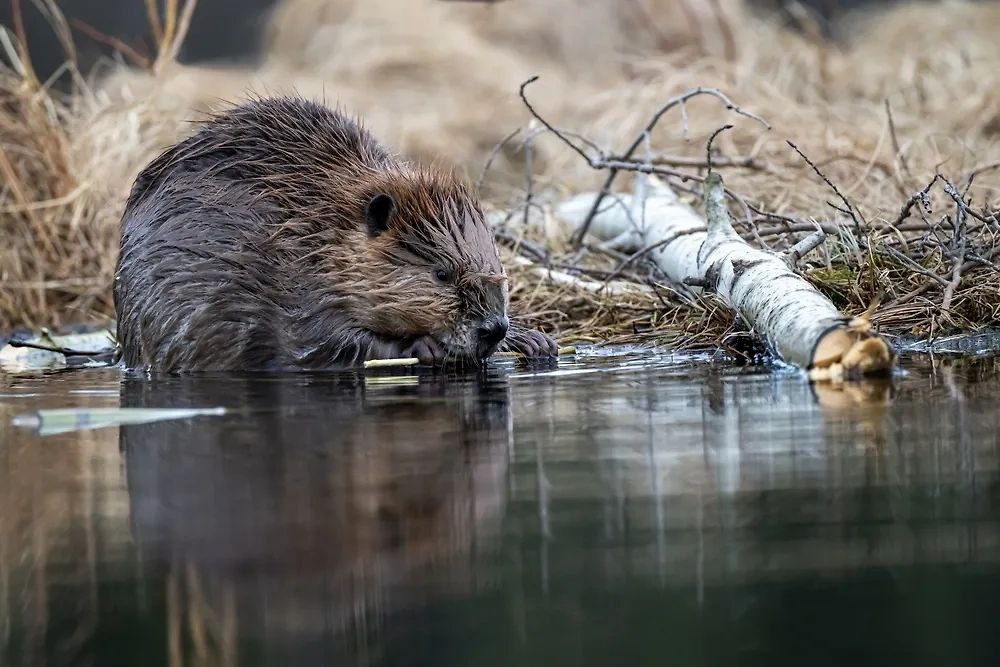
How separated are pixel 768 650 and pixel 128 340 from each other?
11.8ft

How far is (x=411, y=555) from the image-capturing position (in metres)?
1.64

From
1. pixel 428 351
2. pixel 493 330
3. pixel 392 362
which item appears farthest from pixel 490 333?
pixel 392 362

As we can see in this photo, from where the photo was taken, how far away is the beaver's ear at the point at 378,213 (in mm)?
4223

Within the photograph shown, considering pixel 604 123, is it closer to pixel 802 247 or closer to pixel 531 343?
pixel 531 343

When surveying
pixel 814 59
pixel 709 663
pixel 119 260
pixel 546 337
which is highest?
pixel 814 59

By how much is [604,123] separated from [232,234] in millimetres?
4238

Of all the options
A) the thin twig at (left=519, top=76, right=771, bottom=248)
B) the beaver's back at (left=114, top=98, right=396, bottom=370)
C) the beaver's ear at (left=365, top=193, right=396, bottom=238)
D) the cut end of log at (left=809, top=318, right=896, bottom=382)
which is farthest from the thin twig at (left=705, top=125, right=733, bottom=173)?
the beaver's back at (left=114, top=98, right=396, bottom=370)

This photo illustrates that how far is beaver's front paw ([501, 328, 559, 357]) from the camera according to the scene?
14.2 ft

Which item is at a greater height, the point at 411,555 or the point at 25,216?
the point at 25,216

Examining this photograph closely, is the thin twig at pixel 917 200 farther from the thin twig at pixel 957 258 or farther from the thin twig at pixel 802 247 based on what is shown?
the thin twig at pixel 802 247

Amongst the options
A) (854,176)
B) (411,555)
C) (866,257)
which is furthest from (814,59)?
(411,555)

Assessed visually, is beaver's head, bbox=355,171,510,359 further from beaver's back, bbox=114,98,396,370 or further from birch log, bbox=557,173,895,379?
birch log, bbox=557,173,895,379

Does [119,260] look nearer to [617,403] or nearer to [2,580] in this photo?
[617,403]

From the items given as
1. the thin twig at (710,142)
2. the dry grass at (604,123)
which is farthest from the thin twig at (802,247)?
the thin twig at (710,142)
